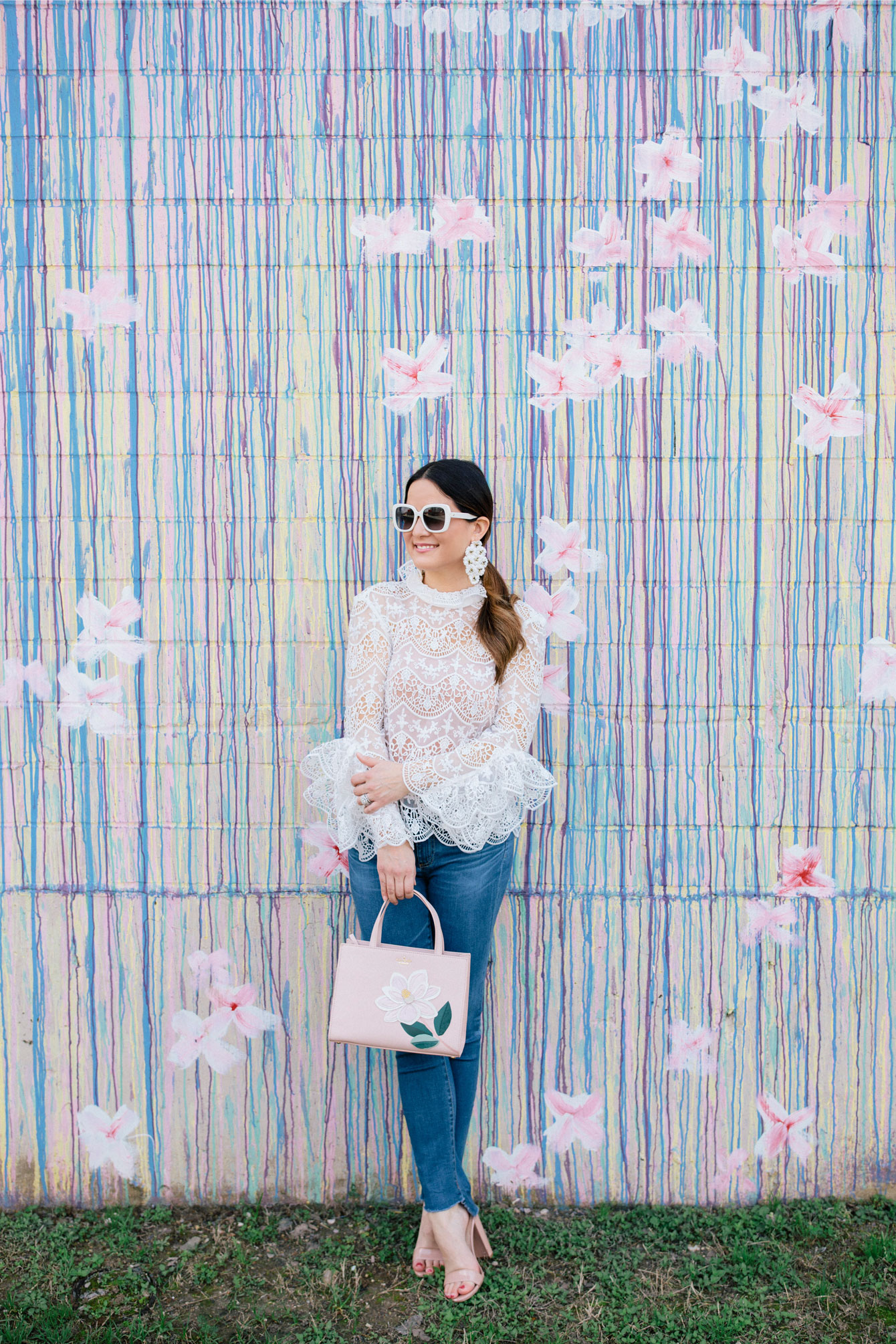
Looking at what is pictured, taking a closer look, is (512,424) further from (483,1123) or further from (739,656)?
(483,1123)

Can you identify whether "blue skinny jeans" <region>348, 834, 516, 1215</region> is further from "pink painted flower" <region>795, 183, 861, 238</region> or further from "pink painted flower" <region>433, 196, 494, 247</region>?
"pink painted flower" <region>795, 183, 861, 238</region>

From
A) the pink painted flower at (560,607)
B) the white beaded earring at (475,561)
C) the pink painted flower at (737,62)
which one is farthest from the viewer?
the pink painted flower at (560,607)

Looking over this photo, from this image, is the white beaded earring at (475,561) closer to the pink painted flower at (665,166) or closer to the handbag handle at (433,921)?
the handbag handle at (433,921)

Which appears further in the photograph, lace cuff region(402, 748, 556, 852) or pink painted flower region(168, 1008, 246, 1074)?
pink painted flower region(168, 1008, 246, 1074)

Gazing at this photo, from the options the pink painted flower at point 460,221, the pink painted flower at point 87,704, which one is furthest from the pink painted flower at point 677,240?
the pink painted flower at point 87,704

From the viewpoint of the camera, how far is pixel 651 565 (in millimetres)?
2514

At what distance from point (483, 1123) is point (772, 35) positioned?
325 centimetres

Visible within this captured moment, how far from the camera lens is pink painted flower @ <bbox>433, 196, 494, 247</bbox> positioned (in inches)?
95.7

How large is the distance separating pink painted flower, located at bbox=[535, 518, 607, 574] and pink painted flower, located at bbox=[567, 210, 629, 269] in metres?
0.76

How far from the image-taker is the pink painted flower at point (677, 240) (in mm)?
2438

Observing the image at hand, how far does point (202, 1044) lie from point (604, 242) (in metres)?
2.64

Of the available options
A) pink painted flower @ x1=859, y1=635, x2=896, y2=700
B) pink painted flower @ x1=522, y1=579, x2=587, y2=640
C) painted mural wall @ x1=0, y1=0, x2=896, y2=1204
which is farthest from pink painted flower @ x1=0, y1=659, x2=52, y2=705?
pink painted flower @ x1=859, y1=635, x2=896, y2=700

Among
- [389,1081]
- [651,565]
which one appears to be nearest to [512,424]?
[651,565]

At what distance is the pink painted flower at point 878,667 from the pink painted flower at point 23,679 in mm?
2431
